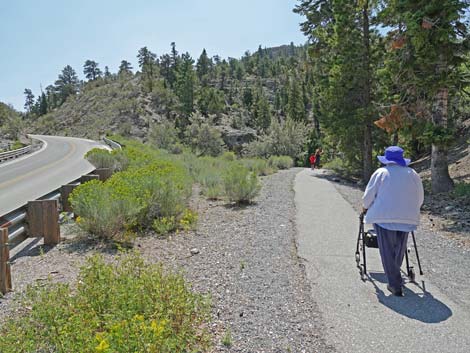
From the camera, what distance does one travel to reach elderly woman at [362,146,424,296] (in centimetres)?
523

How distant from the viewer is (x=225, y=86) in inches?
5187

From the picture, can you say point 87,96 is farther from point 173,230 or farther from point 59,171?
point 173,230

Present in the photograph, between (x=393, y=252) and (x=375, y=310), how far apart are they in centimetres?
94

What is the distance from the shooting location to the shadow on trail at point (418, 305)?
4570 millimetres

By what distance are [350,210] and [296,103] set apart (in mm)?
75387

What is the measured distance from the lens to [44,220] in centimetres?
732

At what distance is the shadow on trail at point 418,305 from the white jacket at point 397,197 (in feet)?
3.19

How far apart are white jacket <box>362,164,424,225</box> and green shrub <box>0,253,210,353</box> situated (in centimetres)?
284

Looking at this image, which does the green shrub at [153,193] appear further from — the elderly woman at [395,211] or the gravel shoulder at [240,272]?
the elderly woman at [395,211]

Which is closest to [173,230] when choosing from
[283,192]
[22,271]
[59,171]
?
[22,271]

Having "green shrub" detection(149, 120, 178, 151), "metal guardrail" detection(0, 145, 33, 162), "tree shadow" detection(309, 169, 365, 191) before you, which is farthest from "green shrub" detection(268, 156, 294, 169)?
"metal guardrail" detection(0, 145, 33, 162)

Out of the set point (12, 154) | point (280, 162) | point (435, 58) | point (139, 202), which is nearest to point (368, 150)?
point (435, 58)

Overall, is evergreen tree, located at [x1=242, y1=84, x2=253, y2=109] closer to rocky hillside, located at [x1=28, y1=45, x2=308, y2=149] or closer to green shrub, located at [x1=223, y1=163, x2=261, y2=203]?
rocky hillside, located at [x1=28, y1=45, x2=308, y2=149]

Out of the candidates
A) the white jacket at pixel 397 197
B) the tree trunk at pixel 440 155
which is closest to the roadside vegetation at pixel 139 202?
the white jacket at pixel 397 197
